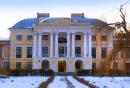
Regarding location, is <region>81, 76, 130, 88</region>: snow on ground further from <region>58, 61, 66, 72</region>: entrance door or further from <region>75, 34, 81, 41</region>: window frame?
<region>75, 34, 81, 41</region>: window frame

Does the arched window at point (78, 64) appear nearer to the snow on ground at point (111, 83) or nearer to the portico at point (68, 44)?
the portico at point (68, 44)

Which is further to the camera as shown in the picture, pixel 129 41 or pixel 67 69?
pixel 67 69

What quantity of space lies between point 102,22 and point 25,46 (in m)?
44.7

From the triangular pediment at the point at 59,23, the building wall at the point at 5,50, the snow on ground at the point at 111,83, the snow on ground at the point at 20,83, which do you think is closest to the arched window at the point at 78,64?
the triangular pediment at the point at 59,23

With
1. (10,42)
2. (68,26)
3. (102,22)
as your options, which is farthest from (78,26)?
(102,22)

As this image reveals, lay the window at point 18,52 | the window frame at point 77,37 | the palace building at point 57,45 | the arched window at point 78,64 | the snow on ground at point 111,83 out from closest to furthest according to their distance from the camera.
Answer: the snow on ground at point 111,83, the palace building at point 57,45, the arched window at point 78,64, the window frame at point 77,37, the window at point 18,52

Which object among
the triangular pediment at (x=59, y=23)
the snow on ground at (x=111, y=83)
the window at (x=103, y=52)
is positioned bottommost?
the snow on ground at (x=111, y=83)

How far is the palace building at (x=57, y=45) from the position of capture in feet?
274

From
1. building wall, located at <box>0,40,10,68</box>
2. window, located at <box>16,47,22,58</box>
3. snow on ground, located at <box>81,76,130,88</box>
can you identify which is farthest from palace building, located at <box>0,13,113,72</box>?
snow on ground, located at <box>81,76,130,88</box>

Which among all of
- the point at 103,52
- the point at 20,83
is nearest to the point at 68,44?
the point at 103,52

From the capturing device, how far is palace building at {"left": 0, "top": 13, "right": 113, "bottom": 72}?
83375 millimetres

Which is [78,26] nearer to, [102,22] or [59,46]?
[59,46]

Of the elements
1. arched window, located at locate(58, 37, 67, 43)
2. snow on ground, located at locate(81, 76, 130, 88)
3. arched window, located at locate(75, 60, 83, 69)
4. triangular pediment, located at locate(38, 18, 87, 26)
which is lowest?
snow on ground, located at locate(81, 76, 130, 88)

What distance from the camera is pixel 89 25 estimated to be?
82.9m
